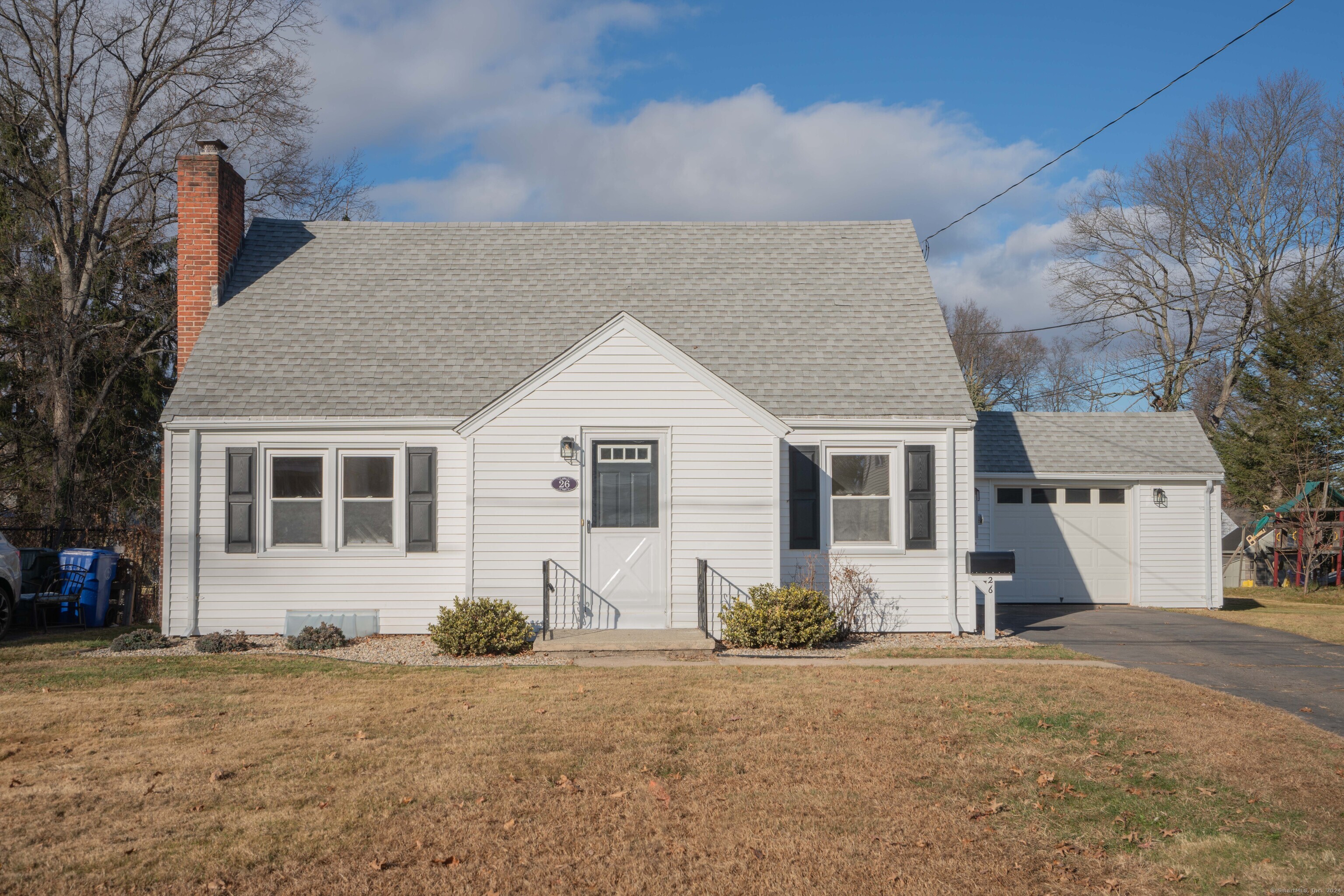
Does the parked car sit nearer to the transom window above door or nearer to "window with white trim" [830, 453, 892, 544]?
the transom window above door

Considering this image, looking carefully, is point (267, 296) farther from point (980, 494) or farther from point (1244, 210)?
point (1244, 210)

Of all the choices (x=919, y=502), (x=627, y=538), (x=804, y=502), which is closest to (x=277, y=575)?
(x=627, y=538)

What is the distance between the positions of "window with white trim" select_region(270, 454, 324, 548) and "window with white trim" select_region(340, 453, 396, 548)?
1.07 feet

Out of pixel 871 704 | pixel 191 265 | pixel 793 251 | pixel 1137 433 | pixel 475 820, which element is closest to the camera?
pixel 475 820

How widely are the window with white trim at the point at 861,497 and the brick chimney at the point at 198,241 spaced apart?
9.76 metres

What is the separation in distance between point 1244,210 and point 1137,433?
16070 mm

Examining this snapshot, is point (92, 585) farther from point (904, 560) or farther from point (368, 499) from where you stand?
point (904, 560)

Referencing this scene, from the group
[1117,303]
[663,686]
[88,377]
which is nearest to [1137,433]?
[663,686]

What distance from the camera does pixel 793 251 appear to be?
51.5ft

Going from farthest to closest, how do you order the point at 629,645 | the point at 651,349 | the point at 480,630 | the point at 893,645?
1. the point at 651,349
2. the point at 893,645
3. the point at 480,630
4. the point at 629,645

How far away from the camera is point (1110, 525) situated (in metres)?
17.0

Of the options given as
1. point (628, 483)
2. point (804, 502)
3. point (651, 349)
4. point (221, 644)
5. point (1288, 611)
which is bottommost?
point (1288, 611)

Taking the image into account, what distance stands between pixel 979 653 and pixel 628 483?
4897 millimetres

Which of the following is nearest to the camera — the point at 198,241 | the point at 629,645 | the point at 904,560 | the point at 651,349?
the point at 629,645
